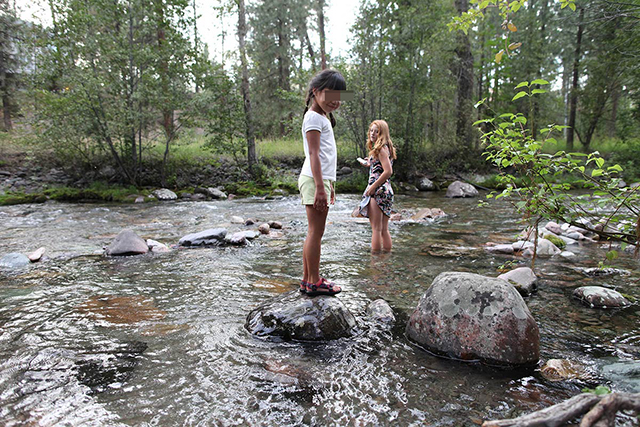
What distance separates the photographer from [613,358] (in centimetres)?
276

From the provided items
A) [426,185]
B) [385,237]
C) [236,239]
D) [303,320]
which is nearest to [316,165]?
[303,320]

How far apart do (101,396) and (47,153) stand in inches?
675

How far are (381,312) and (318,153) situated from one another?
5.72 feet

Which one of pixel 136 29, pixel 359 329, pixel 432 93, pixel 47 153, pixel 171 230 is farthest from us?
pixel 432 93

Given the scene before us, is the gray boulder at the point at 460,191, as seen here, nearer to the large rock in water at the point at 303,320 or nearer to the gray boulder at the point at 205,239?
the gray boulder at the point at 205,239

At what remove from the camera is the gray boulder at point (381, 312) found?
11.8 ft

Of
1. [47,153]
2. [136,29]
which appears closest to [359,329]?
[136,29]

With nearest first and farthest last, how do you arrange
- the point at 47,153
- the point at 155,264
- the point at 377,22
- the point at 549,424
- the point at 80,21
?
the point at 549,424 → the point at 155,264 → the point at 80,21 → the point at 47,153 → the point at 377,22

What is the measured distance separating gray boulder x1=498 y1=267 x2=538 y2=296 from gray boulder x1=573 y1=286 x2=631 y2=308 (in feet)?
1.61

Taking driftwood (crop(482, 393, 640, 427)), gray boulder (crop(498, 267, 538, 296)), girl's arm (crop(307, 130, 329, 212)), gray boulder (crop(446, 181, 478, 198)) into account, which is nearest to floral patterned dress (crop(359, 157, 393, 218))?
gray boulder (crop(498, 267, 538, 296))

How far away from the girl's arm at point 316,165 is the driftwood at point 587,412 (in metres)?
2.08

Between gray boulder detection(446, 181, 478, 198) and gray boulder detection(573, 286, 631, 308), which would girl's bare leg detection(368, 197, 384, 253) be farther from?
gray boulder detection(446, 181, 478, 198)

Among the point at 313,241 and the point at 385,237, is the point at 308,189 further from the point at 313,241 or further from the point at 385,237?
the point at 385,237

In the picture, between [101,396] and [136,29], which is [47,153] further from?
[101,396]
